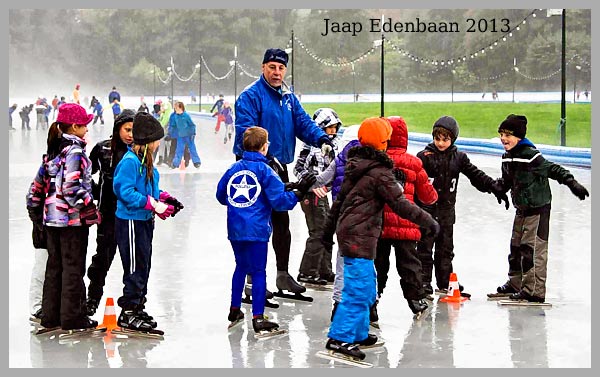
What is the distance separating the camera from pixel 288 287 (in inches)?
337

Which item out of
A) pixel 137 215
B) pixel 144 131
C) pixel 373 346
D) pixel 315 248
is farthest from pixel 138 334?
pixel 315 248

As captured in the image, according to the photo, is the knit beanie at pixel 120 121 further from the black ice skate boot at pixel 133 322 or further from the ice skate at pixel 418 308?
the ice skate at pixel 418 308

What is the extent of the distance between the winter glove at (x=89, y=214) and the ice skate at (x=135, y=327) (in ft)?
2.24

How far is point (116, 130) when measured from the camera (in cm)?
759

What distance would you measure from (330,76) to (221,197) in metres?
81.8

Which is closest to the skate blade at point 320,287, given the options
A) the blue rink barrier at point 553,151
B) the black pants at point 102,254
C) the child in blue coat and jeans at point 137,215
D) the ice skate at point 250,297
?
the ice skate at point 250,297

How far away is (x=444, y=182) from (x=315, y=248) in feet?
4.36

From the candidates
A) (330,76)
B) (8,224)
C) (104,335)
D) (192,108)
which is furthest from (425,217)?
(330,76)

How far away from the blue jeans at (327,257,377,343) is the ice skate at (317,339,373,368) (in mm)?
48

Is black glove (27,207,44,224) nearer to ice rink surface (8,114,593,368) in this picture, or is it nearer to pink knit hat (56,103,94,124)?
pink knit hat (56,103,94,124)

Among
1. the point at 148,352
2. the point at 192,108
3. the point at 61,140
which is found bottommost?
the point at 148,352


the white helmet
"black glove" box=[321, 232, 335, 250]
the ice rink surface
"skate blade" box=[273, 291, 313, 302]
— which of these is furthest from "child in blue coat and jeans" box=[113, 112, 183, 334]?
the white helmet

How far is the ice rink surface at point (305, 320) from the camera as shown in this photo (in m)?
6.66

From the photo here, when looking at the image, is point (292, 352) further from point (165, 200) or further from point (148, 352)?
point (165, 200)
